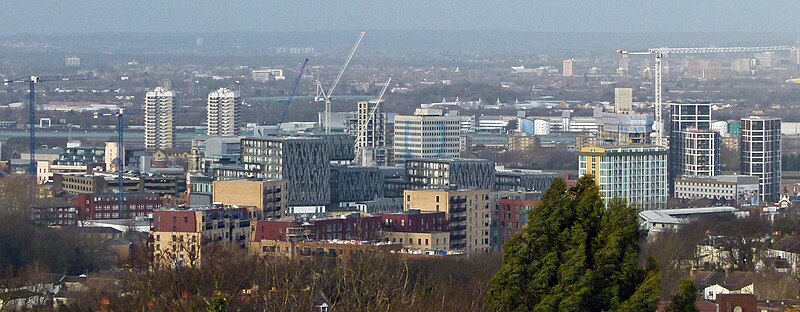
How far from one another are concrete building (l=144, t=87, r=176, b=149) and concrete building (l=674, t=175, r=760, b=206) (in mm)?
24152

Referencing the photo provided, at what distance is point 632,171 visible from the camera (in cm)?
4616

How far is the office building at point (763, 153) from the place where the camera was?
175 feet

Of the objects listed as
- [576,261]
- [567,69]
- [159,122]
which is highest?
[567,69]

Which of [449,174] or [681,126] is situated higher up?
[681,126]

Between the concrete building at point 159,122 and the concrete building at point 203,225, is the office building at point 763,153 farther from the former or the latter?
the concrete building at point 159,122

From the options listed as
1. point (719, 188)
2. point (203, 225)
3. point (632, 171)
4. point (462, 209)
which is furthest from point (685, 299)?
point (719, 188)

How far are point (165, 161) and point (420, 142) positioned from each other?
8.34m

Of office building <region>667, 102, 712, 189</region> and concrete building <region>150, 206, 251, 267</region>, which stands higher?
office building <region>667, 102, 712, 189</region>

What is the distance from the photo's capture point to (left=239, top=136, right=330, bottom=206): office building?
41.6 meters

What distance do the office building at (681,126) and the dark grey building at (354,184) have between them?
10151 millimetres

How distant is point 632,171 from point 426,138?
972 centimetres

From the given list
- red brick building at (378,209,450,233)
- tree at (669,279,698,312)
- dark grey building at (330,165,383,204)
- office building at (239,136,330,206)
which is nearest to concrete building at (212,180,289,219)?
red brick building at (378,209,450,233)

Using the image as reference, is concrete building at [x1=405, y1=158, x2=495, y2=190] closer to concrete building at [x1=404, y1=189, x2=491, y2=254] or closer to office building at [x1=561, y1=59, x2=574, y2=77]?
concrete building at [x1=404, y1=189, x2=491, y2=254]

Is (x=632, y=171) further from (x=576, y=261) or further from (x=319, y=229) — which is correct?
(x=576, y=261)
